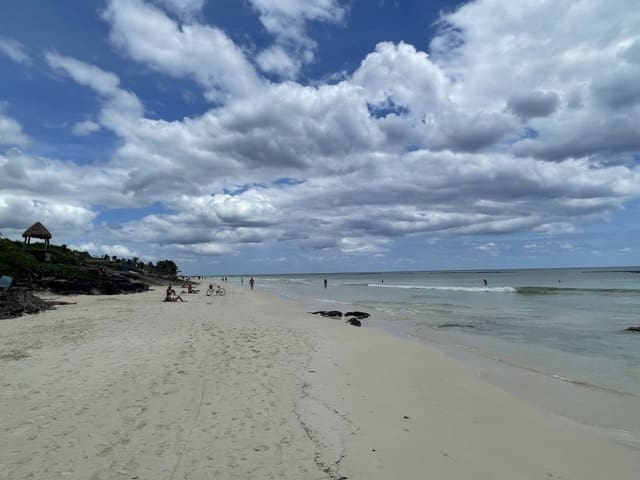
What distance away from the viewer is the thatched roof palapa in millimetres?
36188

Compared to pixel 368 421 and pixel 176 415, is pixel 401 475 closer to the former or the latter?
pixel 368 421

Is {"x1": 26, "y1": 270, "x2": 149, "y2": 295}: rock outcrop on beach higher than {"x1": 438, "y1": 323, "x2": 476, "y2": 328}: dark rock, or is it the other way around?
{"x1": 26, "y1": 270, "x2": 149, "y2": 295}: rock outcrop on beach

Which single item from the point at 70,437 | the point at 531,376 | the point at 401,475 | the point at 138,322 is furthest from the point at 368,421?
the point at 138,322

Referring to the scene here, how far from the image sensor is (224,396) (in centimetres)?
666

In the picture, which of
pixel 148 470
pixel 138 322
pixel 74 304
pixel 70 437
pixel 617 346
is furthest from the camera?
pixel 74 304

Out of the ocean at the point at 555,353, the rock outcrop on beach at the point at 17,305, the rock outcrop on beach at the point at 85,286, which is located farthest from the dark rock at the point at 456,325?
the rock outcrop on beach at the point at 85,286

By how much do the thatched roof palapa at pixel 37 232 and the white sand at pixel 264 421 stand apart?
3144 cm

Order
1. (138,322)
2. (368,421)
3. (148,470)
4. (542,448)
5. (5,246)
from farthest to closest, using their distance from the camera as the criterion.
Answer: (5,246) → (138,322) → (368,421) → (542,448) → (148,470)

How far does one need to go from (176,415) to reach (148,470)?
5.11ft

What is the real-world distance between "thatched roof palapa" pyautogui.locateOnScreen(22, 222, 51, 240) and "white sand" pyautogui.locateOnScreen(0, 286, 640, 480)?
31.4 metres

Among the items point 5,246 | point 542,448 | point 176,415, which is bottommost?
point 542,448

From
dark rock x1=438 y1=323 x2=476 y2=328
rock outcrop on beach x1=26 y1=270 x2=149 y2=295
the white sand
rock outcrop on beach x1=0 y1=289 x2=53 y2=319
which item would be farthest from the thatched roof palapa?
dark rock x1=438 y1=323 x2=476 y2=328

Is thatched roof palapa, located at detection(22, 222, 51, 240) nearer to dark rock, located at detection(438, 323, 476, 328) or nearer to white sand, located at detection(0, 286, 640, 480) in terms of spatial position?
white sand, located at detection(0, 286, 640, 480)

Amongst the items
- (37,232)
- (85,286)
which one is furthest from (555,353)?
(37,232)
